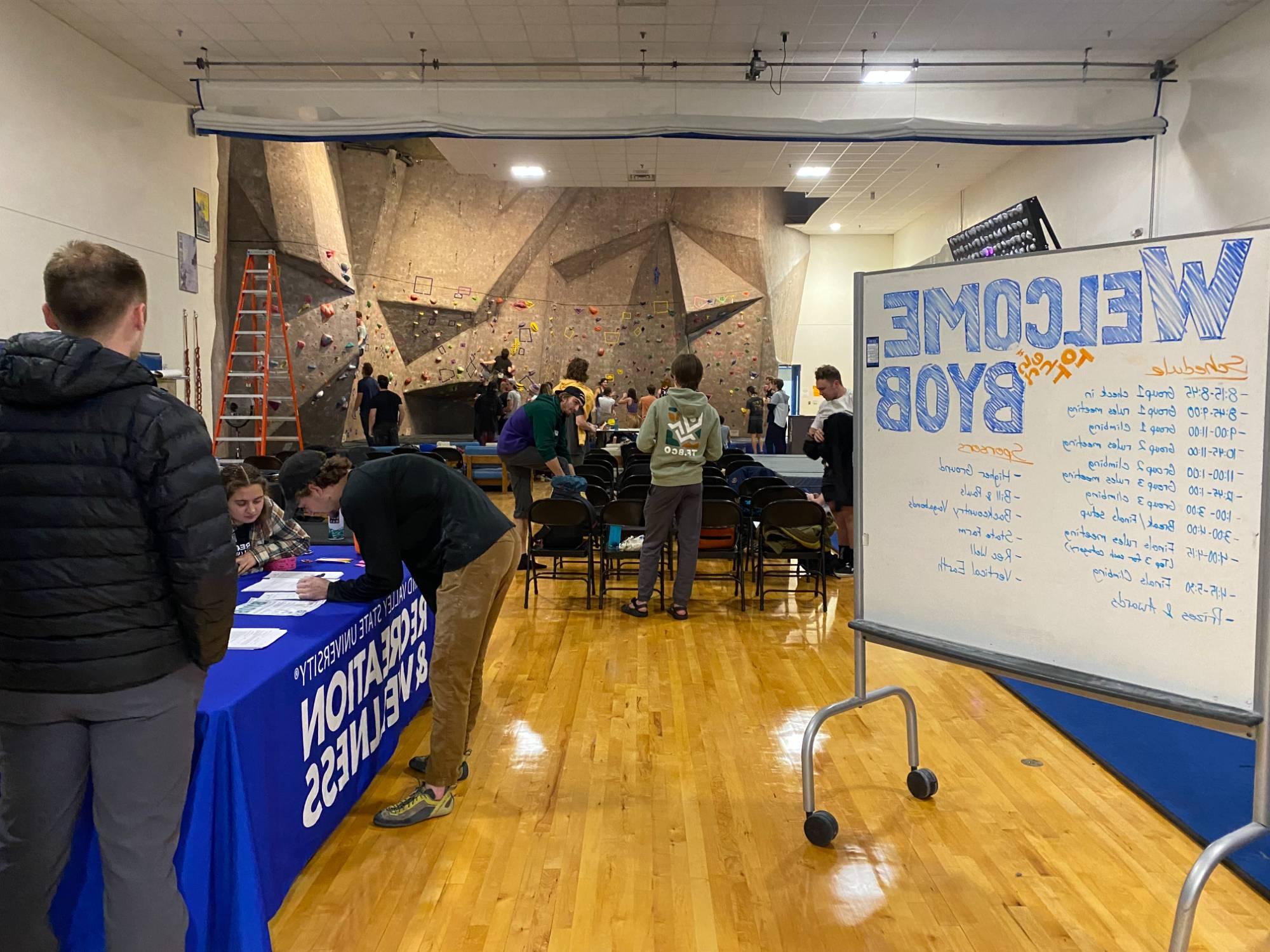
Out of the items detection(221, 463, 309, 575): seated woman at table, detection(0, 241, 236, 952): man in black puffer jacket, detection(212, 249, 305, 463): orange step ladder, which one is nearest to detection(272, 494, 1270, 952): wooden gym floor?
detection(0, 241, 236, 952): man in black puffer jacket

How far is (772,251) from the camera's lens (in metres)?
14.3

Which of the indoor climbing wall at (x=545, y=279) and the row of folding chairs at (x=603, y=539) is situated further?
the indoor climbing wall at (x=545, y=279)

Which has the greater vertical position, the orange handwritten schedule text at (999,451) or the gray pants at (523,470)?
the orange handwritten schedule text at (999,451)

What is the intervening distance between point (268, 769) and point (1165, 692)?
6.96 ft

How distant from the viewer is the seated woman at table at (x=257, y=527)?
2893mm

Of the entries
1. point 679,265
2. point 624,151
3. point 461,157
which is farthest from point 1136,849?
point 679,265

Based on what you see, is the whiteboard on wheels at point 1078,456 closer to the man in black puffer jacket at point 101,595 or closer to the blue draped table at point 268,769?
the blue draped table at point 268,769

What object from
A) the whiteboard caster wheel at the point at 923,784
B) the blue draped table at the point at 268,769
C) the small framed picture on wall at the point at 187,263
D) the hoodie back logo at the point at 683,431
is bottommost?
the whiteboard caster wheel at the point at 923,784

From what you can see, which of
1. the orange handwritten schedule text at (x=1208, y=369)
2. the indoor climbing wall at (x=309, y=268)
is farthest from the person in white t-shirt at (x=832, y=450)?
the indoor climbing wall at (x=309, y=268)

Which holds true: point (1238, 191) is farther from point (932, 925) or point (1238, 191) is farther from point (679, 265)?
point (679, 265)

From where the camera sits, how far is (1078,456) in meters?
2.01

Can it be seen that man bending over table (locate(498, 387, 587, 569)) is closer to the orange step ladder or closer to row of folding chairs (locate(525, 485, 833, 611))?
row of folding chairs (locate(525, 485, 833, 611))

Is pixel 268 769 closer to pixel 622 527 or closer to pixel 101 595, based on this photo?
pixel 101 595

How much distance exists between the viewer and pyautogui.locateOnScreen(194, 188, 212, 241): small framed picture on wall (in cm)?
835
